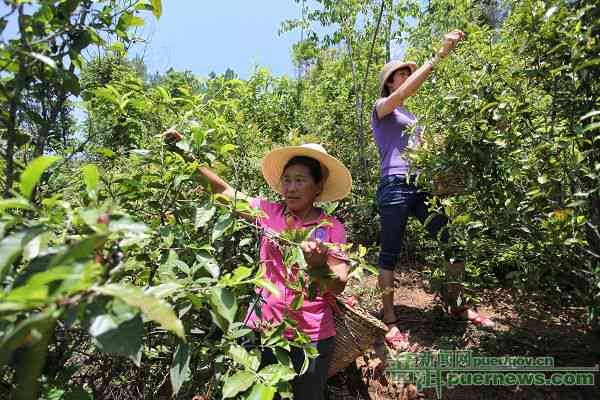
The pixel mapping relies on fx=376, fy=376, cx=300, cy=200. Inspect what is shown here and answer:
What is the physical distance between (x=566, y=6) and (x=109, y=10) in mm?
1676

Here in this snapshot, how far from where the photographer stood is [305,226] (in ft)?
6.21

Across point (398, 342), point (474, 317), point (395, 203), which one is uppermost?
point (395, 203)

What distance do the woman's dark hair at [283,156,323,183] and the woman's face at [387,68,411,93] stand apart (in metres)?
1.16

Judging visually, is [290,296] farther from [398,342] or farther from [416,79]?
[416,79]

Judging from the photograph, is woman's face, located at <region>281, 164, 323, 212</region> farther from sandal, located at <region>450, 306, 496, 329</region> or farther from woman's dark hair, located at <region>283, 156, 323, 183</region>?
sandal, located at <region>450, 306, 496, 329</region>

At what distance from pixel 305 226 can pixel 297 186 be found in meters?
0.21

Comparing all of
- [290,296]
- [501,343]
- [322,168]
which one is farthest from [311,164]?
[501,343]

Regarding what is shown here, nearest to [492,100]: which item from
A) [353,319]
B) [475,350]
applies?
[353,319]

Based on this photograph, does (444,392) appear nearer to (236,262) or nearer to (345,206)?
(236,262)

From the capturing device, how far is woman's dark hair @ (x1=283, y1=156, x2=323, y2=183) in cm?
200

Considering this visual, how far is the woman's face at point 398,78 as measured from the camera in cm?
279

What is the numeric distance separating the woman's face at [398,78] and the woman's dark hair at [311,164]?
1.16 metres

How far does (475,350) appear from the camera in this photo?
2373 millimetres

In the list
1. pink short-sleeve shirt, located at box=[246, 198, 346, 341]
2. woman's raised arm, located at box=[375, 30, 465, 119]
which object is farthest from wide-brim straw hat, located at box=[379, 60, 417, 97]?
pink short-sleeve shirt, located at box=[246, 198, 346, 341]
